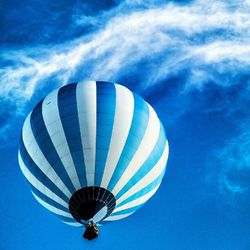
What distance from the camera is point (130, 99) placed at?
18047 mm

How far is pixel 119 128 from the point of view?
53.4 feet

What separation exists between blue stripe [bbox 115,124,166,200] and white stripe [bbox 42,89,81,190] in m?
2.30

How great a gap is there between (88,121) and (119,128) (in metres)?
1.46

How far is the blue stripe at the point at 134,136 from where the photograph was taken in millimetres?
15555

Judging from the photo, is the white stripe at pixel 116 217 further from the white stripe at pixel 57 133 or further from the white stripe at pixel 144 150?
the white stripe at pixel 57 133

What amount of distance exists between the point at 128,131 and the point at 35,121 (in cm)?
472

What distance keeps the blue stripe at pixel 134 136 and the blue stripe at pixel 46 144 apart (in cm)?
200

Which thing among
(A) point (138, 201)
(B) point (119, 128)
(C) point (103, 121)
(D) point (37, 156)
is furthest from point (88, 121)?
(A) point (138, 201)

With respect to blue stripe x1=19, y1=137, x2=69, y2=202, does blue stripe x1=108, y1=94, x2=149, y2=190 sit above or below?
above

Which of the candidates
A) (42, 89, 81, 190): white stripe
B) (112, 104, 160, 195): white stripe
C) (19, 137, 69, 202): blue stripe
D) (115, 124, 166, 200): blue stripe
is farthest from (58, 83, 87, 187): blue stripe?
(115, 124, 166, 200): blue stripe

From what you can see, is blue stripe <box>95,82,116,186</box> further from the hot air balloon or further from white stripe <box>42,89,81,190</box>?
white stripe <box>42,89,81,190</box>

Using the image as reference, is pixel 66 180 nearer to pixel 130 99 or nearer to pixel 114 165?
pixel 114 165

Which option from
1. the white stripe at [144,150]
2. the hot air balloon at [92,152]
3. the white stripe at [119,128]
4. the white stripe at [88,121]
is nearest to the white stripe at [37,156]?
the hot air balloon at [92,152]

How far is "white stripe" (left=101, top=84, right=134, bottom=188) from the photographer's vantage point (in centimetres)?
1535
